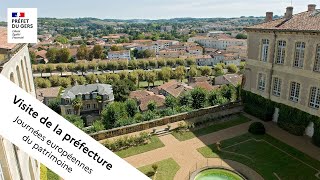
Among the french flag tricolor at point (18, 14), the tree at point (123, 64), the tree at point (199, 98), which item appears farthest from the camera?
the tree at point (123, 64)

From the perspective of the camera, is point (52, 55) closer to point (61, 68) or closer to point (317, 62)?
point (61, 68)

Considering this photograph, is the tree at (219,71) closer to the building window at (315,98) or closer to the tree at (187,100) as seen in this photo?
the tree at (187,100)

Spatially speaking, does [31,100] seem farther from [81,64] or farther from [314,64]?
[81,64]

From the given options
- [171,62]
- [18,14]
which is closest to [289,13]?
Answer: [18,14]

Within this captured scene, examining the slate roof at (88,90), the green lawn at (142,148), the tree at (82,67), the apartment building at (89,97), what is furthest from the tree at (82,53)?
the green lawn at (142,148)

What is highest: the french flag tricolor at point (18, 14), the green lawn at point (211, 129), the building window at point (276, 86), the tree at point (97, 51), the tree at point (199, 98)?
the french flag tricolor at point (18, 14)

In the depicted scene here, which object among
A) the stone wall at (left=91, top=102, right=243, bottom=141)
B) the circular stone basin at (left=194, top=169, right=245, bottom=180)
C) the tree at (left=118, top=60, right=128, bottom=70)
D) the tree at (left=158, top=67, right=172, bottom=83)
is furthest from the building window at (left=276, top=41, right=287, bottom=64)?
the tree at (left=118, top=60, right=128, bottom=70)
